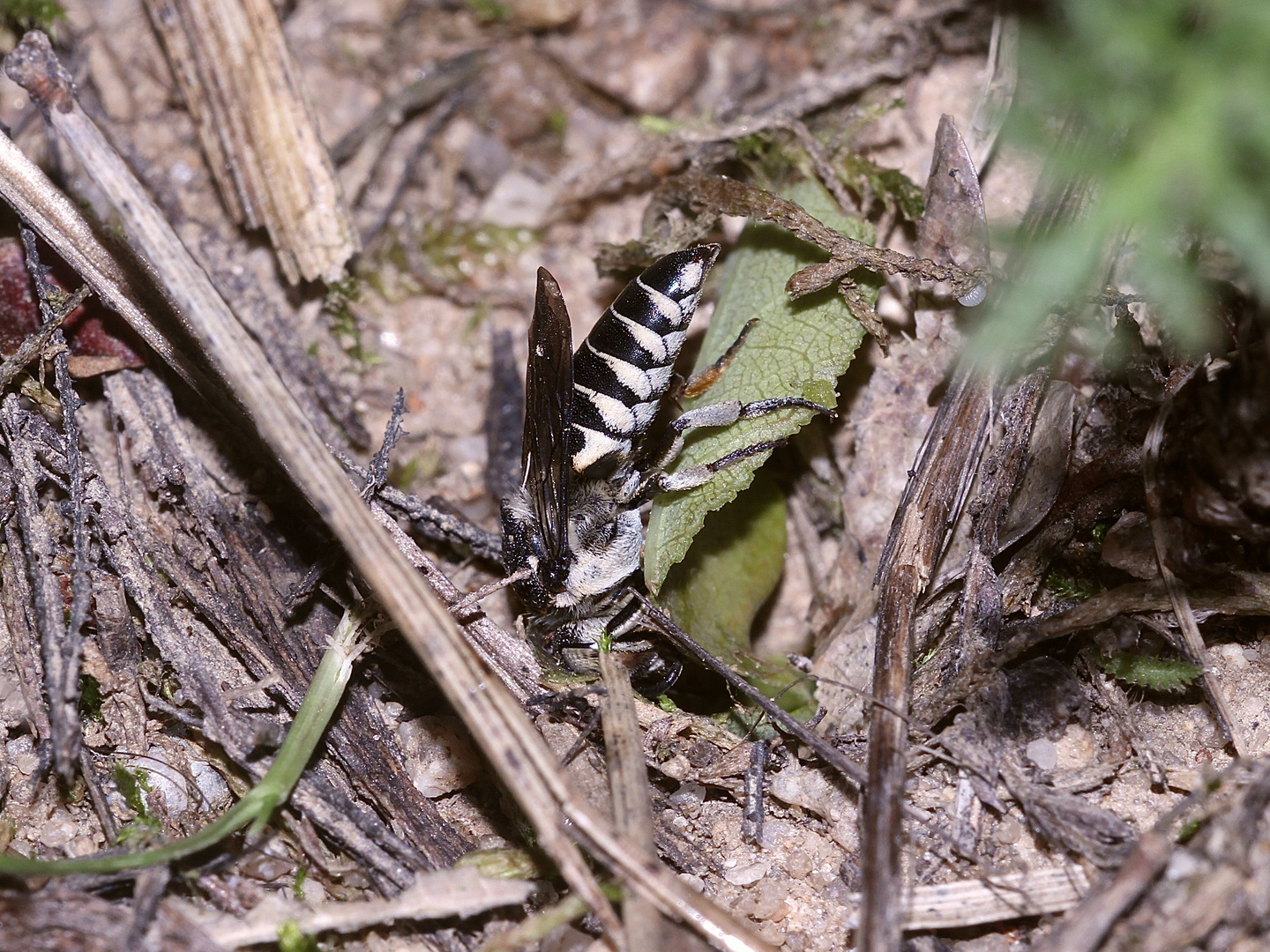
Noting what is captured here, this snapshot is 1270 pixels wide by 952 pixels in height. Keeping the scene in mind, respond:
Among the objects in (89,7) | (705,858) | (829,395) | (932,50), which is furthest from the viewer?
(89,7)

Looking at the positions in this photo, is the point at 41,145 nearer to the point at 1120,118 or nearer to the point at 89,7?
the point at 89,7

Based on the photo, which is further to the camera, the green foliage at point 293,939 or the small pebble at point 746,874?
the small pebble at point 746,874

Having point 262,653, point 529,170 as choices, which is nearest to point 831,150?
point 529,170

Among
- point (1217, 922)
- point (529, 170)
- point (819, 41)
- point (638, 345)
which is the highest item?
point (819, 41)

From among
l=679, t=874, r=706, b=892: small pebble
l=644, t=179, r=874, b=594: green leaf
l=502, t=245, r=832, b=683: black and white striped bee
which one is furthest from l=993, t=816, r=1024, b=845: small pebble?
l=644, t=179, r=874, b=594: green leaf

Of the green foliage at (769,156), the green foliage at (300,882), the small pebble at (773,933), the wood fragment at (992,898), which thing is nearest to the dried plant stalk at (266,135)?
the green foliage at (769,156)

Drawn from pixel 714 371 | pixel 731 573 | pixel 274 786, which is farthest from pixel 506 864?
pixel 714 371

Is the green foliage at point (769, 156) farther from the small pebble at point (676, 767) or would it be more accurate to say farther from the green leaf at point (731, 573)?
the small pebble at point (676, 767)

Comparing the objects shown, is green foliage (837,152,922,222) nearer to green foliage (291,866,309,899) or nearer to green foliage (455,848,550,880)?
green foliage (455,848,550,880)
